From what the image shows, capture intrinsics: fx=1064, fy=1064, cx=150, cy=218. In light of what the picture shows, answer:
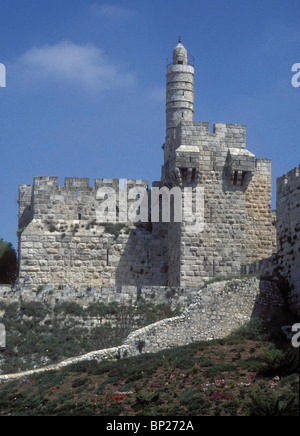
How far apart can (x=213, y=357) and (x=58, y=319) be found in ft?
28.1

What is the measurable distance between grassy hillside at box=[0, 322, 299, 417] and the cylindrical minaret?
607 inches

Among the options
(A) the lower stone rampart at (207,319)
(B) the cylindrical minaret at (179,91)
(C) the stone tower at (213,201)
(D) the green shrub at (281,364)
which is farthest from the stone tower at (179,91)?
(D) the green shrub at (281,364)

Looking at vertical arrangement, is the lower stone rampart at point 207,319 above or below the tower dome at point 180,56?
below

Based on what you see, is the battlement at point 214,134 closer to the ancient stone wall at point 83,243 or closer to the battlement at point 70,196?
the battlement at point 70,196

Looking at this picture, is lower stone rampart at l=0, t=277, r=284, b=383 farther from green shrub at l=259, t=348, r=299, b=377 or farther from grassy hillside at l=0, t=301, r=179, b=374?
green shrub at l=259, t=348, r=299, b=377

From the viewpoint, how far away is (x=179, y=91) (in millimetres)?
45281

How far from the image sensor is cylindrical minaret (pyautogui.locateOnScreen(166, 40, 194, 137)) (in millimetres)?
44969

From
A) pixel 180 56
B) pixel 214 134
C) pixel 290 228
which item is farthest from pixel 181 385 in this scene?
pixel 180 56

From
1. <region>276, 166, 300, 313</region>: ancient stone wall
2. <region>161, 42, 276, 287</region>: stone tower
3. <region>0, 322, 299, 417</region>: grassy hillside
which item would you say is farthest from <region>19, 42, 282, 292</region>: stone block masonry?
<region>0, 322, 299, 417</region>: grassy hillside

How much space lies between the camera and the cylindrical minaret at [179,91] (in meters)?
45.0

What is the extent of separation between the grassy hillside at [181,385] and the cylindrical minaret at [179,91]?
50.6ft
